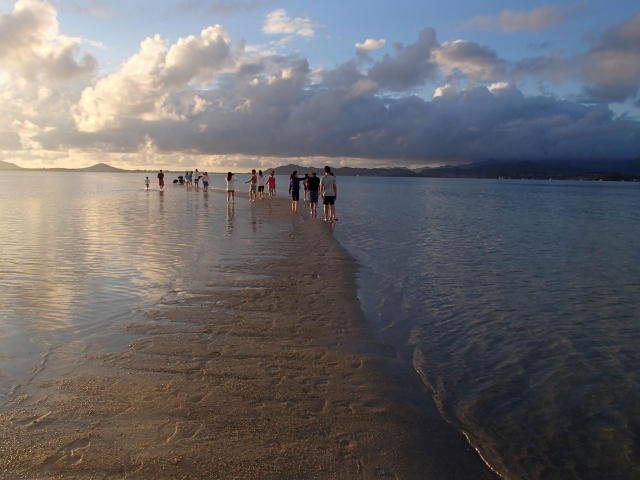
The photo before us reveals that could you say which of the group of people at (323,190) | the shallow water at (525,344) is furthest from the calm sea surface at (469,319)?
the group of people at (323,190)

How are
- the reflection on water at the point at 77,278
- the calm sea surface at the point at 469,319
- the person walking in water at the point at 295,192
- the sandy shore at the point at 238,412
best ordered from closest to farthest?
the sandy shore at the point at 238,412, the calm sea surface at the point at 469,319, the reflection on water at the point at 77,278, the person walking in water at the point at 295,192

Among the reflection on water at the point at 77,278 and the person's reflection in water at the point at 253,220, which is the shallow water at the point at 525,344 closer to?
the reflection on water at the point at 77,278

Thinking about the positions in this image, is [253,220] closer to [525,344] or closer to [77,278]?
[77,278]

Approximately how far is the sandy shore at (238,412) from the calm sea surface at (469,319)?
47 cm

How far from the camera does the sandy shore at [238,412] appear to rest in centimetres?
380

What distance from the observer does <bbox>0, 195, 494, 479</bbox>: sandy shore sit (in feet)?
12.5

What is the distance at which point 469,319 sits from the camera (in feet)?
27.6

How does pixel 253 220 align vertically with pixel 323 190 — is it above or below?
below

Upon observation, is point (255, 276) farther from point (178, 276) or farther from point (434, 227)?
point (434, 227)

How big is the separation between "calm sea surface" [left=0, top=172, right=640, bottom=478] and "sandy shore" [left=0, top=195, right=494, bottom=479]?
47cm

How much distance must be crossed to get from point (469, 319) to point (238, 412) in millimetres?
5218

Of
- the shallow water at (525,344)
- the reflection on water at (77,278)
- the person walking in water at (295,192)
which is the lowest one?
the shallow water at (525,344)

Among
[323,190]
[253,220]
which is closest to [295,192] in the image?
[253,220]

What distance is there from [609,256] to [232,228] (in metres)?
14.5
